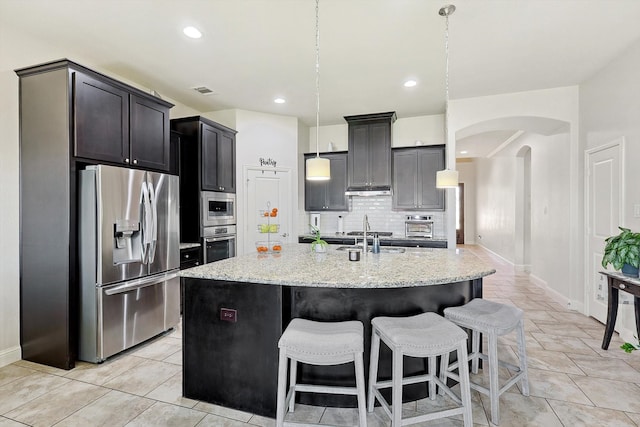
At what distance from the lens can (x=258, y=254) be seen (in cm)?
298

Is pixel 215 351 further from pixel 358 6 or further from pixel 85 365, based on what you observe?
pixel 358 6

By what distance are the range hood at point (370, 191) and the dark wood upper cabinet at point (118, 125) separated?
2951 millimetres

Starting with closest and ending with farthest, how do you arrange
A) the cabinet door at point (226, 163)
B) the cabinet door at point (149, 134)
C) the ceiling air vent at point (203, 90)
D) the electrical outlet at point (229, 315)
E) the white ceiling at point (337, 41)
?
the electrical outlet at point (229, 315), the white ceiling at point (337, 41), the cabinet door at point (149, 134), the ceiling air vent at point (203, 90), the cabinet door at point (226, 163)

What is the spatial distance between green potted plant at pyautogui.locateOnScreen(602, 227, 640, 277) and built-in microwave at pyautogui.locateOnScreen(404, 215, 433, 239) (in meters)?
2.51

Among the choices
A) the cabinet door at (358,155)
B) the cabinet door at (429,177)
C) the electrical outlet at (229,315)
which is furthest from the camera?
the cabinet door at (358,155)

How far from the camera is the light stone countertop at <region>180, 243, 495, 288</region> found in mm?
1871

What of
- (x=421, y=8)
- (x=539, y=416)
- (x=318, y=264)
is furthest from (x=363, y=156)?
(x=539, y=416)

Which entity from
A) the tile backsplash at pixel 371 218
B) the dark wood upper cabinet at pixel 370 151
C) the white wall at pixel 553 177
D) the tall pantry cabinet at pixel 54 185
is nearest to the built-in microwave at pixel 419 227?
the tile backsplash at pixel 371 218

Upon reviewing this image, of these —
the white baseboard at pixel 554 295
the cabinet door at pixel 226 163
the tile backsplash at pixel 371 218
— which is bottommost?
the white baseboard at pixel 554 295

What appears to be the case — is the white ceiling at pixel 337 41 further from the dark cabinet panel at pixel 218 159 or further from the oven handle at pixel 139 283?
the oven handle at pixel 139 283

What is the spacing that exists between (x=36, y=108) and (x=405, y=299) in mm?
3329

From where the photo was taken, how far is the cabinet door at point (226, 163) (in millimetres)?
4465

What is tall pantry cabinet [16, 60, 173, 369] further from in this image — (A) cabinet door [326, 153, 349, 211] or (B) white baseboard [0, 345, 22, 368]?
(A) cabinet door [326, 153, 349, 211]

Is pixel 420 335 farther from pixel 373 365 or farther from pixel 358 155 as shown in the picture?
pixel 358 155
